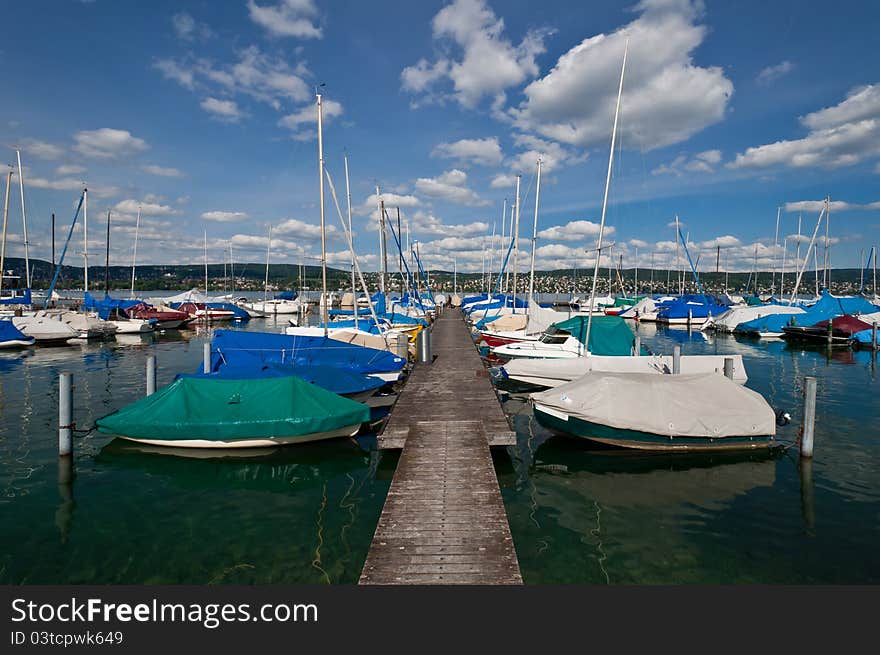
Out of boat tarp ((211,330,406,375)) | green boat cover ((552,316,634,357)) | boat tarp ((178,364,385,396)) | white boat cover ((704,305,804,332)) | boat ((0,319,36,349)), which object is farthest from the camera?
white boat cover ((704,305,804,332))

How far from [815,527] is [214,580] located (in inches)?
474

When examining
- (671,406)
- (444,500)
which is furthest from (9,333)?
(671,406)

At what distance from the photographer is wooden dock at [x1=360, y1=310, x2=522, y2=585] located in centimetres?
718

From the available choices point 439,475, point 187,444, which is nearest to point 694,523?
point 439,475

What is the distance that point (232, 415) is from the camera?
13.7 m

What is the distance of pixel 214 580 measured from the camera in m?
8.43

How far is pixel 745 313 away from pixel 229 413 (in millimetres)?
Answer: 53228

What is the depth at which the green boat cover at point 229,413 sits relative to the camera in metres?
13.5

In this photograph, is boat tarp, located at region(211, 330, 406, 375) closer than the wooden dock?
No

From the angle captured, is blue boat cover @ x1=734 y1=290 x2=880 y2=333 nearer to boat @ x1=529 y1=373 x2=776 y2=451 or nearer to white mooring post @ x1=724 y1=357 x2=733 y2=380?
white mooring post @ x1=724 y1=357 x2=733 y2=380

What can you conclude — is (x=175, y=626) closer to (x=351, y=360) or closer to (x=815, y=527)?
(x=815, y=527)

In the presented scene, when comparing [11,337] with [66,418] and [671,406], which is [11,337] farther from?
[671,406]

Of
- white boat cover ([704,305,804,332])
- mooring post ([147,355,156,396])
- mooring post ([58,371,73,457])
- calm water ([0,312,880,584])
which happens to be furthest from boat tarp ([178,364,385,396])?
white boat cover ([704,305,804,332])

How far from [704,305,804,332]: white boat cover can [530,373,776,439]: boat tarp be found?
1640 inches
